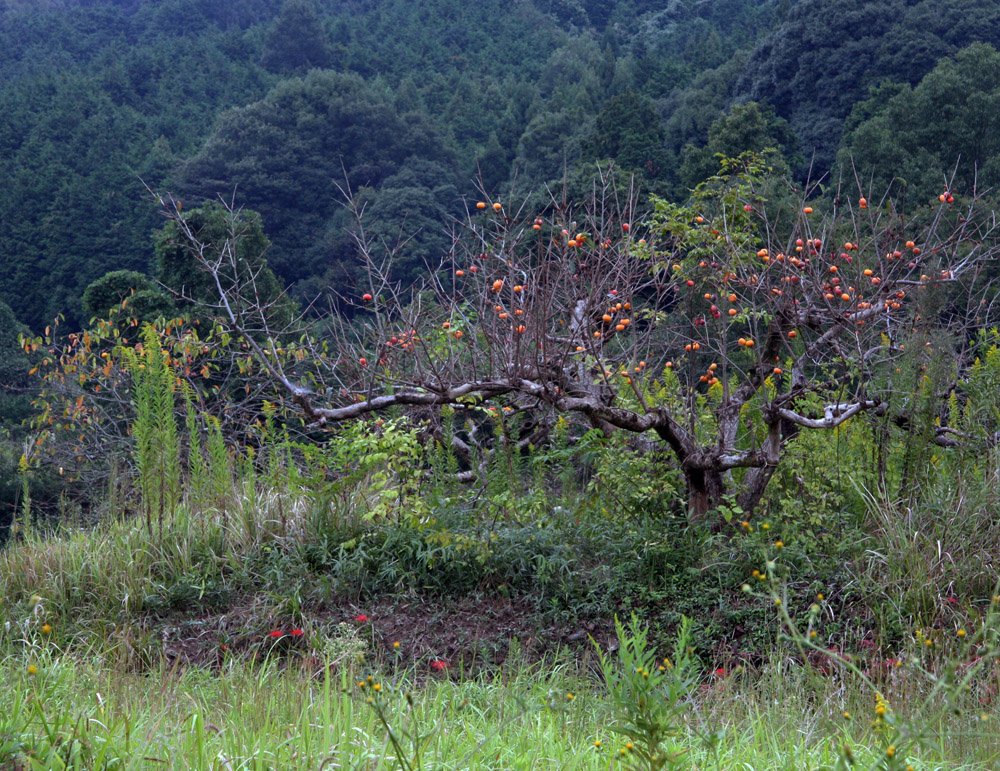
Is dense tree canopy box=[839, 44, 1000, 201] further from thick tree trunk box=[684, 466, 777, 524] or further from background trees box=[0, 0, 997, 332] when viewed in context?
thick tree trunk box=[684, 466, 777, 524]

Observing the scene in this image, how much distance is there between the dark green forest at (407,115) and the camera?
20125mm

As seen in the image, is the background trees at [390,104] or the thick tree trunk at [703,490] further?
the background trees at [390,104]

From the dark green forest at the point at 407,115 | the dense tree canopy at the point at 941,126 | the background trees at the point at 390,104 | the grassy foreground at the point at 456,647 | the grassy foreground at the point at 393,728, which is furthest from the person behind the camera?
the background trees at the point at 390,104

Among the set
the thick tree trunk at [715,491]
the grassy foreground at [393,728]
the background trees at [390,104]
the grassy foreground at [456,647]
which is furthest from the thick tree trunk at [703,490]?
the background trees at [390,104]

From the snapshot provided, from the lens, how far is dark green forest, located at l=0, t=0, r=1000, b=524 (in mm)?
20125

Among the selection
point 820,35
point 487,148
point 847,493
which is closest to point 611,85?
point 487,148

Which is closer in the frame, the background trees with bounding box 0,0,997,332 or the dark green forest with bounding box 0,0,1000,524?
the dark green forest with bounding box 0,0,1000,524

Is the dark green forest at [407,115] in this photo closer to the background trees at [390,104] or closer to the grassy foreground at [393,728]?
the background trees at [390,104]

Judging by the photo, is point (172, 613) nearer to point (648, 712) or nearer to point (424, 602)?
point (424, 602)

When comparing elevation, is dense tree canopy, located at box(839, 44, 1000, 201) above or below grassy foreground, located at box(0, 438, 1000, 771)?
above

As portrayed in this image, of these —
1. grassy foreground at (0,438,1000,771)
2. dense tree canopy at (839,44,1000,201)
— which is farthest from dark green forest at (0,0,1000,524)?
grassy foreground at (0,438,1000,771)

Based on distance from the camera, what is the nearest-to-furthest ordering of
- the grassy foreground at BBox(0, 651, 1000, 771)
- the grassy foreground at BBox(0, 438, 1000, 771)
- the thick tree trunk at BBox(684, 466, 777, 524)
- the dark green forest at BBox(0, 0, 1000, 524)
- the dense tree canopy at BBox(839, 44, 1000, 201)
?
the grassy foreground at BBox(0, 651, 1000, 771)
the grassy foreground at BBox(0, 438, 1000, 771)
the thick tree trunk at BBox(684, 466, 777, 524)
the dense tree canopy at BBox(839, 44, 1000, 201)
the dark green forest at BBox(0, 0, 1000, 524)

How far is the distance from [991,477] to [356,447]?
3.53m

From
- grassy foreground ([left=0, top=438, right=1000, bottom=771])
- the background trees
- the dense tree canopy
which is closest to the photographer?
grassy foreground ([left=0, top=438, right=1000, bottom=771])
